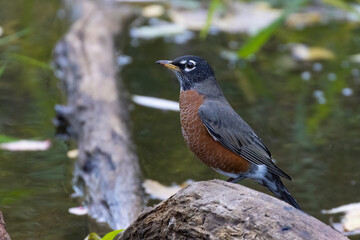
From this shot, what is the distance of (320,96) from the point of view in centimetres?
718

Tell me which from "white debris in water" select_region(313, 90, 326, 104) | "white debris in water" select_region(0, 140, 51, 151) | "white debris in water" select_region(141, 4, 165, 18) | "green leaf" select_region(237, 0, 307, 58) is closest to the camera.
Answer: "white debris in water" select_region(0, 140, 51, 151)

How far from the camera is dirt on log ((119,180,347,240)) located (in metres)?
2.92

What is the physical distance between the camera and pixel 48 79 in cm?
735

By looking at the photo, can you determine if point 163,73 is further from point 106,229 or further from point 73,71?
point 106,229

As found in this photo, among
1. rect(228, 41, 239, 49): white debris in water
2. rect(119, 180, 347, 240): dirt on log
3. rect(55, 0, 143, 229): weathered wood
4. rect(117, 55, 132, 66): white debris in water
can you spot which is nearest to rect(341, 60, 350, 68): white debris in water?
rect(228, 41, 239, 49): white debris in water

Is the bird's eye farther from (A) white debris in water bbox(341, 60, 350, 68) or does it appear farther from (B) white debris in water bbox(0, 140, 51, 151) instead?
(A) white debris in water bbox(341, 60, 350, 68)

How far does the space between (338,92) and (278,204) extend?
4457 mm

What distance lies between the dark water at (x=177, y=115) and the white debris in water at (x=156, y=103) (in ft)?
0.33

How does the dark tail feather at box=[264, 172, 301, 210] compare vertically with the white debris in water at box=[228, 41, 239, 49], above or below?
below

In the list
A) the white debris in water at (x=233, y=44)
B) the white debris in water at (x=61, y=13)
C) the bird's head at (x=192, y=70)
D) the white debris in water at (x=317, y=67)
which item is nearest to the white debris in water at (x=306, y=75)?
the white debris in water at (x=317, y=67)

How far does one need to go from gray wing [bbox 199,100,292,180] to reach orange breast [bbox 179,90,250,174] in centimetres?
3

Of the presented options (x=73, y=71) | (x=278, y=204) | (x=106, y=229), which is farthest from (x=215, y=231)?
(x=73, y=71)

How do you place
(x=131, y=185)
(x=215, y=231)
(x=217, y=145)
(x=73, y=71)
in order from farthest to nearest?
(x=73, y=71) → (x=131, y=185) → (x=217, y=145) → (x=215, y=231)

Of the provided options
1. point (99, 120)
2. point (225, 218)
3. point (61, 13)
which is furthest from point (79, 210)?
point (61, 13)
